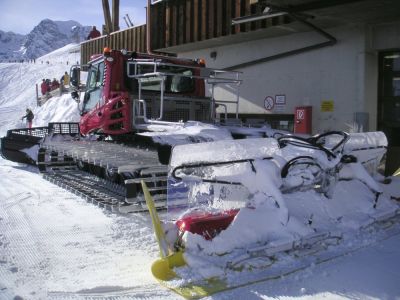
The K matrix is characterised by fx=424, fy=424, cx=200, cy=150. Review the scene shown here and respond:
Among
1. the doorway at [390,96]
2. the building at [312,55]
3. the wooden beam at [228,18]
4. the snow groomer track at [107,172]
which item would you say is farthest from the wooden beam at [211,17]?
the snow groomer track at [107,172]

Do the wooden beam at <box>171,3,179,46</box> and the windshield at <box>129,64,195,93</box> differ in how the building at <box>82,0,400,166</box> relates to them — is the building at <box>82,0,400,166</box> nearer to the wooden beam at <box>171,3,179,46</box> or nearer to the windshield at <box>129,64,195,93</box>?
the wooden beam at <box>171,3,179,46</box>

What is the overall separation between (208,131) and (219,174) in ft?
4.44

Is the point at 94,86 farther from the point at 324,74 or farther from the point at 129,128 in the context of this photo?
the point at 324,74

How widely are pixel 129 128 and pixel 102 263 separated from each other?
2995 mm

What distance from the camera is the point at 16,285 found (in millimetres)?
3186

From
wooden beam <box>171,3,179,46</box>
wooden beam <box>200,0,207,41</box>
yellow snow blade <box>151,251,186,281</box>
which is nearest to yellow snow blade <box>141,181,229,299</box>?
yellow snow blade <box>151,251,186,281</box>

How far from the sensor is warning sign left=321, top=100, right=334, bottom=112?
8.33 metres

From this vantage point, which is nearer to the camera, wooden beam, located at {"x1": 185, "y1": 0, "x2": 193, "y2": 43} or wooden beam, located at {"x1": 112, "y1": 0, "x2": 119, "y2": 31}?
wooden beam, located at {"x1": 185, "y1": 0, "x2": 193, "y2": 43}

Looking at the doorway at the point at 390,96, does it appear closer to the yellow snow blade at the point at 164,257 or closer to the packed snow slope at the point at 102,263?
the packed snow slope at the point at 102,263

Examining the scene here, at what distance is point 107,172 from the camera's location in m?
6.65

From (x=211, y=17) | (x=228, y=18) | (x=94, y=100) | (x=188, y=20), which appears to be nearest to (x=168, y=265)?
(x=94, y=100)

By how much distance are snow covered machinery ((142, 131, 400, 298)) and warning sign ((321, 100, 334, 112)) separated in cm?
392

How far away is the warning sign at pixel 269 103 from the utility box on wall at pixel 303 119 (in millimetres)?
906

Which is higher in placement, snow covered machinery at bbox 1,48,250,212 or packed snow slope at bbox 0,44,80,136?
packed snow slope at bbox 0,44,80,136
